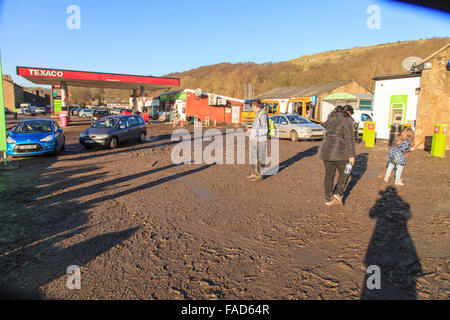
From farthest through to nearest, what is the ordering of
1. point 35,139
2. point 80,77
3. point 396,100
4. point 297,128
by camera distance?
1. point 80,77
2. point 297,128
3. point 396,100
4. point 35,139

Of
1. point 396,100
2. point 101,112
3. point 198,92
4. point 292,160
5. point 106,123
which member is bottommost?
point 292,160

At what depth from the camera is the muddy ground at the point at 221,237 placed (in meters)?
2.99

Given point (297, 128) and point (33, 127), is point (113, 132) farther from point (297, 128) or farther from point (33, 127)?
point (297, 128)

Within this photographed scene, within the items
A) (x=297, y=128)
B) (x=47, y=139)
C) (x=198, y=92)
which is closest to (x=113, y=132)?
(x=47, y=139)

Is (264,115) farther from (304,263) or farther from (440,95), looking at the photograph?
(440,95)

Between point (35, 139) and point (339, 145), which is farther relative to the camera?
point (35, 139)

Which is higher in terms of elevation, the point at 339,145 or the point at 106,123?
the point at 106,123

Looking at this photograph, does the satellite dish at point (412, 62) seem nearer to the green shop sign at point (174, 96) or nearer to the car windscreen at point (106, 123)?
the car windscreen at point (106, 123)

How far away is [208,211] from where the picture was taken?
17.7 ft

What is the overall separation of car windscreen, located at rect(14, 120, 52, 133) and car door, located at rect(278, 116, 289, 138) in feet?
38.5

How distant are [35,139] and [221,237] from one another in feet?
33.1

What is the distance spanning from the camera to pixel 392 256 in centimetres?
355

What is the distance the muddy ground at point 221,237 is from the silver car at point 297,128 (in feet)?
25.8
